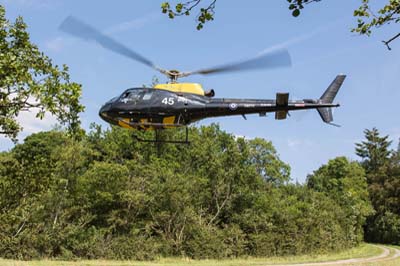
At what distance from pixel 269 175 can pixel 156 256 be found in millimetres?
15667

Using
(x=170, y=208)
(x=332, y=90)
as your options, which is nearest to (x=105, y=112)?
(x=332, y=90)

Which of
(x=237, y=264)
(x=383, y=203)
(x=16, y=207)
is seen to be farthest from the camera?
(x=383, y=203)

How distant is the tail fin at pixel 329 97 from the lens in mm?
11086

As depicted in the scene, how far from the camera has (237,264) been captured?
23719 millimetres

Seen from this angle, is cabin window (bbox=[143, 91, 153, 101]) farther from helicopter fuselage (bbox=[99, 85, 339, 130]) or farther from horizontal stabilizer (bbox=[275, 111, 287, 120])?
horizontal stabilizer (bbox=[275, 111, 287, 120])

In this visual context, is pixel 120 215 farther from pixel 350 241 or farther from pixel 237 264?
pixel 350 241

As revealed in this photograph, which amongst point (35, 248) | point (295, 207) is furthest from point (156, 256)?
point (295, 207)

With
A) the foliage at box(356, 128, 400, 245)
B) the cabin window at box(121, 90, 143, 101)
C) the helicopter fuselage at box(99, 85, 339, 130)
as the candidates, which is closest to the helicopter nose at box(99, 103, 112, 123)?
the helicopter fuselage at box(99, 85, 339, 130)

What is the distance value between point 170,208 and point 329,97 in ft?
61.4

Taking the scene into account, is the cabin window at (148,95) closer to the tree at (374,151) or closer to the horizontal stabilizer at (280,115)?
the horizontal stabilizer at (280,115)

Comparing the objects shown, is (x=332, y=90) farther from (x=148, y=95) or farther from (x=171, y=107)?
(x=148, y=95)

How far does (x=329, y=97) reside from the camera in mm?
11500

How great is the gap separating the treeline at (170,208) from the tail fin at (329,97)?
1416 cm

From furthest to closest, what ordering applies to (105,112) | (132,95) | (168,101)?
(105,112), (132,95), (168,101)
